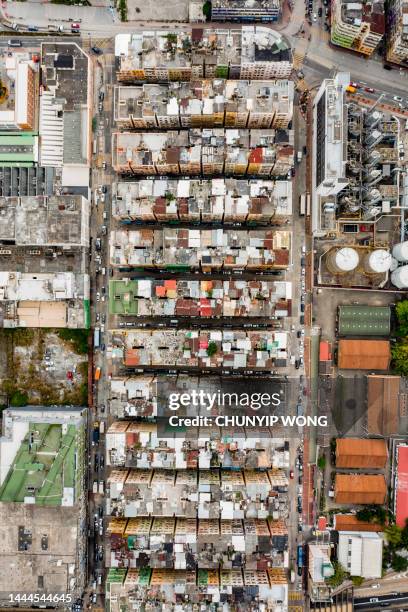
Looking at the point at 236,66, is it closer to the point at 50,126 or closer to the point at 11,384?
the point at 50,126

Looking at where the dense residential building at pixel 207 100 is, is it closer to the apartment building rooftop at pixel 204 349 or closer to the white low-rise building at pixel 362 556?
the apartment building rooftop at pixel 204 349

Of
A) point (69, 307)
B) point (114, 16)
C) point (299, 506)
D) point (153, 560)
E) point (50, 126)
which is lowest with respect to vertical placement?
point (153, 560)

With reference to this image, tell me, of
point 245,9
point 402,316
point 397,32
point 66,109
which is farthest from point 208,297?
point 397,32

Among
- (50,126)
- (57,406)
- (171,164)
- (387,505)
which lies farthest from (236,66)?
(387,505)

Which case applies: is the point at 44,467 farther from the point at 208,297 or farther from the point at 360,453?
the point at 360,453

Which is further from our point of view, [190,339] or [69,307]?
[69,307]

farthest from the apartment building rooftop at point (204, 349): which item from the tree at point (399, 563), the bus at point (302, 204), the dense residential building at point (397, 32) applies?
the dense residential building at point (397, 32)
